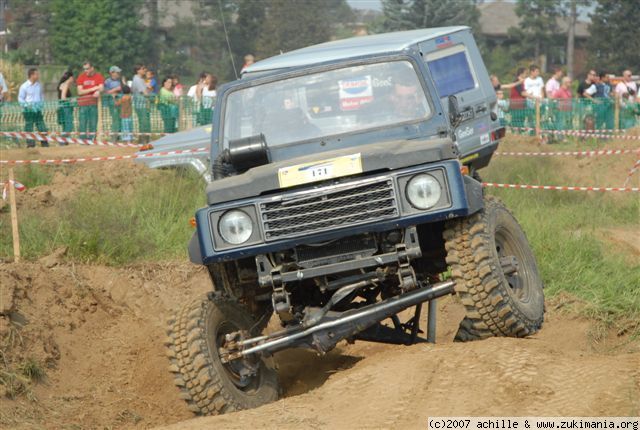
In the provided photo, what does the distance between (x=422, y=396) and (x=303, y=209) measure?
126cm

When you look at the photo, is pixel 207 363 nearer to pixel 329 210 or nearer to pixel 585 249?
pixel 329 210

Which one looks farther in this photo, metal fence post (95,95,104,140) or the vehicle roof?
metal fence post (95,95,104,140)

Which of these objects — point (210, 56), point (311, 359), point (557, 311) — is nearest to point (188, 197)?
point (311, 359)

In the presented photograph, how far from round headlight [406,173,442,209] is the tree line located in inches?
1287

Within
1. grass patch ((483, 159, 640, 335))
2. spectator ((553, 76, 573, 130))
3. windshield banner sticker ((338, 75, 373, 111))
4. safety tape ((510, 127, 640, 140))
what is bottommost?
grass patch ((483, 159, 640, 335))

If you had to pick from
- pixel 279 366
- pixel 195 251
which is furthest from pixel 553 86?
pixel 195 251

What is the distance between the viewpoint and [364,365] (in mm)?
6602

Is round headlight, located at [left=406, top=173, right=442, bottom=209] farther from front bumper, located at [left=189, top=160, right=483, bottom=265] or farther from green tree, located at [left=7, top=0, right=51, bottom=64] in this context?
green tree, located at [left=7, top=0, right=51, bottom=64]

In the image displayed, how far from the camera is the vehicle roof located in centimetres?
1055

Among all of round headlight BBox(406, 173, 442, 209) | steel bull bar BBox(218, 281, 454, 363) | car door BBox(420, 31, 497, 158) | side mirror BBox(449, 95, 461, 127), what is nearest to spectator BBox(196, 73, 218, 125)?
car door BBox(420, 31, 497, 158)

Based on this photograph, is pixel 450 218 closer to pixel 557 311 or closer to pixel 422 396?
pixel 422 396

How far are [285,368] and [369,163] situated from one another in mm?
2573

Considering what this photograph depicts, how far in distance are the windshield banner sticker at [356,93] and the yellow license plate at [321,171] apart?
103 centimetres

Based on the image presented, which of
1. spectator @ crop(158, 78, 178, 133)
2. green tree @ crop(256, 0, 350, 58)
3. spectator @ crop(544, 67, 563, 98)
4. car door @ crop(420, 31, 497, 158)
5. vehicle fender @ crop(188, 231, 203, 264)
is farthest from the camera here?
green tree @ crop(256, 0, 350, 58)
